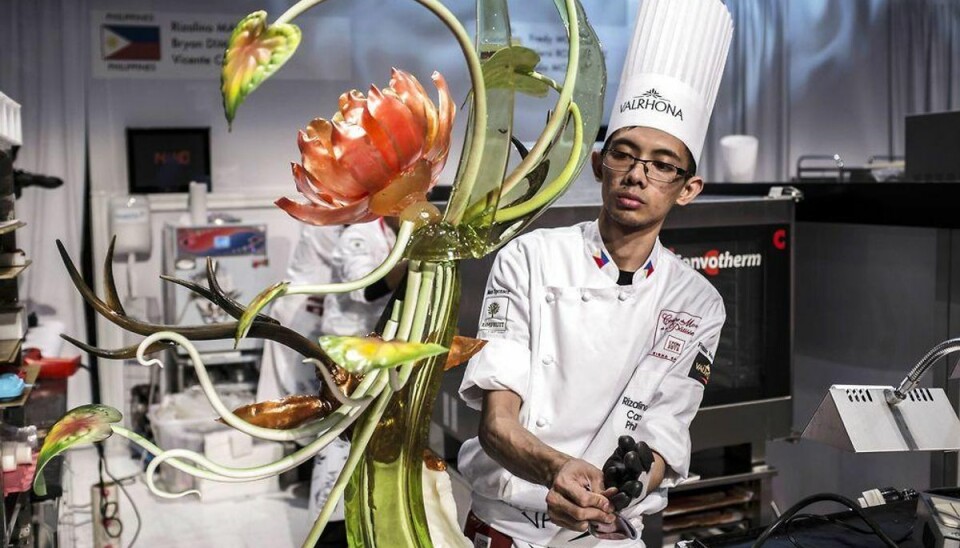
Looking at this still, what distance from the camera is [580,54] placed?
800 mm

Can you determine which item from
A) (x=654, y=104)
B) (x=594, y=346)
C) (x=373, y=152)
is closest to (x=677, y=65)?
(x=654, y=104)

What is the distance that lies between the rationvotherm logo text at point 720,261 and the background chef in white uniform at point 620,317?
2.93ft

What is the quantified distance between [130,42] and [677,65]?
14.2 ft

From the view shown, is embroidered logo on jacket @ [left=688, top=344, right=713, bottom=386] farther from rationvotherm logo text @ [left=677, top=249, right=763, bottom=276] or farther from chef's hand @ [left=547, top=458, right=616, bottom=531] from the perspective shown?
rationvotherm logo text @ [left=677, top=249, right=763, bottom=276]

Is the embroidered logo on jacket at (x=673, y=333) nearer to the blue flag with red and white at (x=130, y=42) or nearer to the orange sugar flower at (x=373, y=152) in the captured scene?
the orange sugar flower at (x=373, y=152)

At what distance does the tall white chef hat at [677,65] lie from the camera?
4.32 feet

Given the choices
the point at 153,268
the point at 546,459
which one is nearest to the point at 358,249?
the point at 153,268

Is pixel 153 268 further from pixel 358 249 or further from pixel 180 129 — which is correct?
pixel 358 249

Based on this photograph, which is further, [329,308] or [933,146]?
→ [329,308]

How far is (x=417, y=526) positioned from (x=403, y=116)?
32 cm

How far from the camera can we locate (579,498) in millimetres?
1048

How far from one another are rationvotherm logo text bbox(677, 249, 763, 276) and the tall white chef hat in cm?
102

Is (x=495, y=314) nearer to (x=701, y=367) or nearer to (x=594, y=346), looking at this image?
(x=594, y=346)

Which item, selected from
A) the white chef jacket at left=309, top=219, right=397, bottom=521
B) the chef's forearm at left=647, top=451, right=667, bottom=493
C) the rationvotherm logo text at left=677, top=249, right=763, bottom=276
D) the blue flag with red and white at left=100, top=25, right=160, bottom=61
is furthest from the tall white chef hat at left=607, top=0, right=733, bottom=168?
the blue flag with red and white at left=100, top=25, right=160, bottom=61
